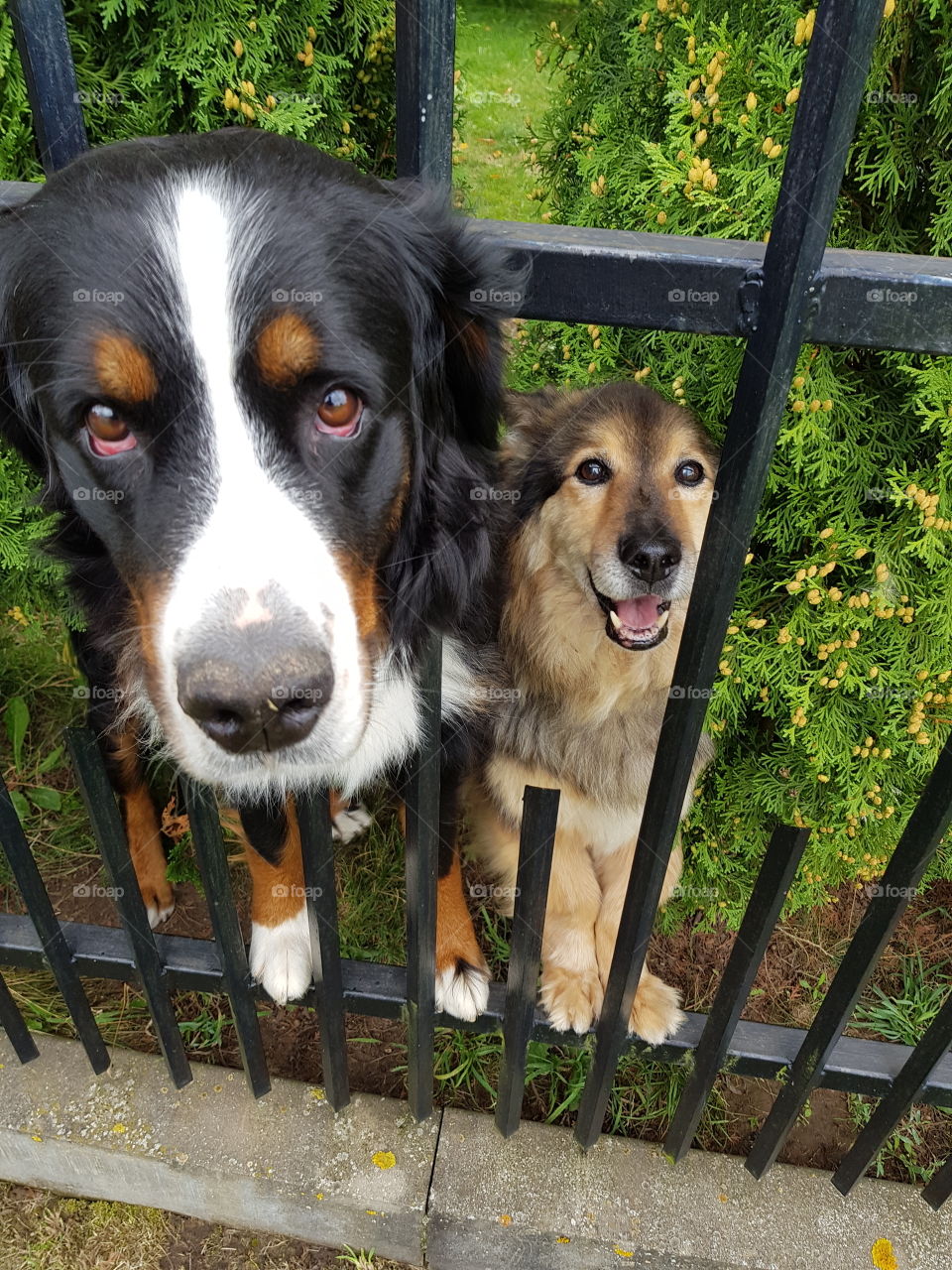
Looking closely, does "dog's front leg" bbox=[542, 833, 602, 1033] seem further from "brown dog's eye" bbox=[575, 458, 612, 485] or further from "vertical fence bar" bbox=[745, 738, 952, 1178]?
"brown dog's eye" bbox=[575, 458, 612, 485]

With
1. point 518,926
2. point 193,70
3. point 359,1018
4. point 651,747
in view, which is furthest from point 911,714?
point 193,70

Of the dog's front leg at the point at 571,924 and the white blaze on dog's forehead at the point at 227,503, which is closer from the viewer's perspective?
the white blaze on dog's forehead at the point at 227,503

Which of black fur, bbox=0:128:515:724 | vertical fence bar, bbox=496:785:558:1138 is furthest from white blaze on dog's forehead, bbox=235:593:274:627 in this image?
vertical fence bar, bbox=496:785:558:1138

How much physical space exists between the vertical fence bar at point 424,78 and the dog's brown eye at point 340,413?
40cm

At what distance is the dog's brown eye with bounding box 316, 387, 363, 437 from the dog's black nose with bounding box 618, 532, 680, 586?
89cm

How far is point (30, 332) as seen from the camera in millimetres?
1331

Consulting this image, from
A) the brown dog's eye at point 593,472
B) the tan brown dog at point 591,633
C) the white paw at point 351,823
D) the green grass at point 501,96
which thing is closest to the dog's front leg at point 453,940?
the tan brown dog at point 591,633

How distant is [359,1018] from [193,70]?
238 cm

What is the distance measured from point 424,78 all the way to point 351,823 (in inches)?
89.9

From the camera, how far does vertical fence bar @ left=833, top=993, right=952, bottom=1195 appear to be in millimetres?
1674

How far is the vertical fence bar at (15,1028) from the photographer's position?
196 centimetres

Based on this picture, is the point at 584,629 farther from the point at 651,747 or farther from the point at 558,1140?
the point at 558,1140

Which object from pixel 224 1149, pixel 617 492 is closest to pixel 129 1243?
pixel 224 1149

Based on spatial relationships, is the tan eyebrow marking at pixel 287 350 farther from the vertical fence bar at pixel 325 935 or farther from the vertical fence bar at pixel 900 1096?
the vertical fence bar at pixel 900 1096
